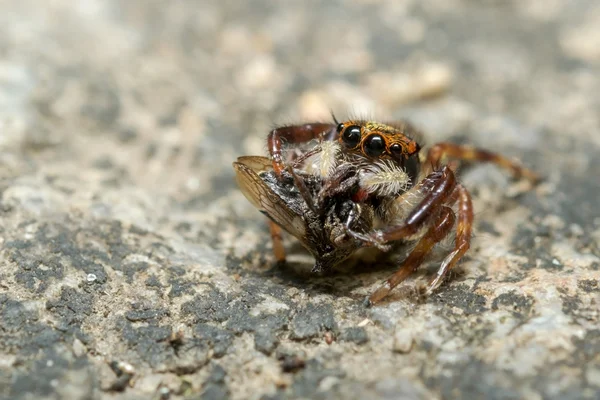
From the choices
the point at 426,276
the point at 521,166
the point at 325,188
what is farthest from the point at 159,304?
the point at 521,166

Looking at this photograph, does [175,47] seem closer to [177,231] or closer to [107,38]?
[107,38]

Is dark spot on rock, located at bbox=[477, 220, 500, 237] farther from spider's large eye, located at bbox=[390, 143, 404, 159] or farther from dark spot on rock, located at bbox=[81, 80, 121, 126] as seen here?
dark spot on rock, located at bbox=[81, 80, 121, 126]

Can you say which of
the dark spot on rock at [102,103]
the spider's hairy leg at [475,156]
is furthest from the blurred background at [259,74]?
the spider's hairy leg at [475,156]

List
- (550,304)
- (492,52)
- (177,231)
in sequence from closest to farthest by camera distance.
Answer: (550,304), (177,231), (492,52)

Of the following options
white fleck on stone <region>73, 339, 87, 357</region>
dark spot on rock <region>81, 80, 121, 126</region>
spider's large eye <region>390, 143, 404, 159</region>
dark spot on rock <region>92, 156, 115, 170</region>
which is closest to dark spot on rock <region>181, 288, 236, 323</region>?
white fleck on stone <region>73, 339, 87, 357</region>

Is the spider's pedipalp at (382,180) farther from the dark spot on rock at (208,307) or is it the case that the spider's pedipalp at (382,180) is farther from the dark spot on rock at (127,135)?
the dark spot on rock at (127,135)

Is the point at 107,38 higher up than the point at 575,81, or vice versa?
the point at 107,38

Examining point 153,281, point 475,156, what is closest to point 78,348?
point 153,281
